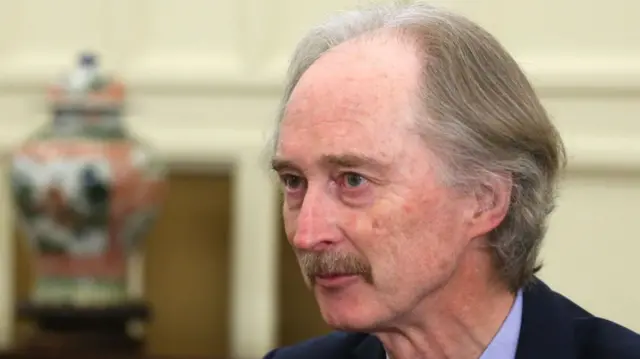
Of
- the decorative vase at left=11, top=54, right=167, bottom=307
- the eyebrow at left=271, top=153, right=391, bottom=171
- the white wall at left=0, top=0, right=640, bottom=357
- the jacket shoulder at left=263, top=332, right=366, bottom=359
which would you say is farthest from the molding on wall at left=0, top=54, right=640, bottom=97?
the eyebrow at left=271, top=153, right=391, bottom=171

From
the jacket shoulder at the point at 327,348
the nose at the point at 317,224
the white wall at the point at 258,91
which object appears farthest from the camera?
the white wall at the point at 258,91

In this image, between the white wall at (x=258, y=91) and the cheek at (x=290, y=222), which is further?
the white wall at (x=258, y=91)

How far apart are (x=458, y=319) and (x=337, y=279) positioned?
0.19 meters

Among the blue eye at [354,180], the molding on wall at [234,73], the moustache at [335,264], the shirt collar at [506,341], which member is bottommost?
the shirt collar at [506,341]

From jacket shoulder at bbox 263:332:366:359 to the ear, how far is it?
31 cm

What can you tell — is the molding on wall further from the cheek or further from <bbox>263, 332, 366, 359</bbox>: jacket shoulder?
the cheek

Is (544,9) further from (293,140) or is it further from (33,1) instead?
(293,140)

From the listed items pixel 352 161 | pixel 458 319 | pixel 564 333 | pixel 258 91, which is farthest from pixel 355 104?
pixel 258 91

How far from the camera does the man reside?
5.71ft

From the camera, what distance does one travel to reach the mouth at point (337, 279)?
5.73ft

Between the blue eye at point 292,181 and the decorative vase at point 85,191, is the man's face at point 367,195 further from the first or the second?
the decorative vase at point 85,191

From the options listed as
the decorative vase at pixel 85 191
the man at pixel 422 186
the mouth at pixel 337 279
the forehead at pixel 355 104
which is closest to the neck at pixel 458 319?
the man at pixel 422 186

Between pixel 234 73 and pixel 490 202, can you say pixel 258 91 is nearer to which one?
pixel 234 73

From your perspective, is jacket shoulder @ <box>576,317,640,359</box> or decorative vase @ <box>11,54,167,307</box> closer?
jacket shoulder @ <box>576,317,640,359</box>
